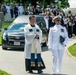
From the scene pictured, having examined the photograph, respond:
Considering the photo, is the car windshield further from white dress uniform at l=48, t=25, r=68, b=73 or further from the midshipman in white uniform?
white dress uniform at l=48, t=25, r=68, b=73

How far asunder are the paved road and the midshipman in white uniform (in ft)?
1.11

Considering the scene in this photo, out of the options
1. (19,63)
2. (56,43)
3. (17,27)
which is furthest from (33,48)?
(17,27)

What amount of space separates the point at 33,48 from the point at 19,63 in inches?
114

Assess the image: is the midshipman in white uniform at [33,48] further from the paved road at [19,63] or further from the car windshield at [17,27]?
the car windshield at [17,27]

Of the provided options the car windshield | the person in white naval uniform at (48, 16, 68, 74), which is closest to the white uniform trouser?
the person in white naval uniform at (48, 16, 68, 74)

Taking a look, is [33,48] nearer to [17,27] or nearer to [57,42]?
[57,42]

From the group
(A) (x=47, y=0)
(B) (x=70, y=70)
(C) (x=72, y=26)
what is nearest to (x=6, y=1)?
(A) (x=47, y=0)

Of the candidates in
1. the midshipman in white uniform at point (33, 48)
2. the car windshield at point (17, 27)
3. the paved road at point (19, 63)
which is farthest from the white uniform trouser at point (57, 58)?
the car windshield at point (17, 27)

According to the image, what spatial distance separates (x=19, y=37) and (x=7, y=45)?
725 millimetres

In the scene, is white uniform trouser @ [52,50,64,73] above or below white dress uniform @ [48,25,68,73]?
below

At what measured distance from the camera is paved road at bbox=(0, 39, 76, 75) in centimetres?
1410

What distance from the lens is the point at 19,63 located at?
53.2ft

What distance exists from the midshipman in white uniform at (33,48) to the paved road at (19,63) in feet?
1.11

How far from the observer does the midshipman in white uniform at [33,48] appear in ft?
44.0
